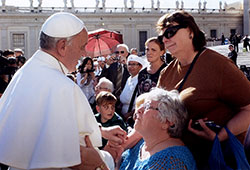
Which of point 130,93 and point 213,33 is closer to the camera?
Result: point 130,93

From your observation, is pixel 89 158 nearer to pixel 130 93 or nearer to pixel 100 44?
pixel 130 93

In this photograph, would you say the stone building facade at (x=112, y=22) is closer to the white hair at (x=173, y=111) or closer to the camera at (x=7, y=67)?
the camera at (x=7, y=67)

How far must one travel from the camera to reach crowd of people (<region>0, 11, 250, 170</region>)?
7.66 feet

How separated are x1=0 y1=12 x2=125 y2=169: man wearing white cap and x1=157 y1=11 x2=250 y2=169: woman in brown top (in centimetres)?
65

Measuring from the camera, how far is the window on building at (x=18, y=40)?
1754 inches

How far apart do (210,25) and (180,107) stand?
5242 cm

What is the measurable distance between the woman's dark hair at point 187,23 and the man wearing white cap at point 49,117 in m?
0.68

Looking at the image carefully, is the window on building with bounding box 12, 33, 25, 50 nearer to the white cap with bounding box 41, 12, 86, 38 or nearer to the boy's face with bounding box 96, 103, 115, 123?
the boy's face with bounding box 96, 103, 115, 123

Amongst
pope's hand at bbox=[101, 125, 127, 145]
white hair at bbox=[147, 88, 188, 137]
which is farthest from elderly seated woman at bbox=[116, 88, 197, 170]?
pope's hand at bbox=[101, 125, 127, 145]

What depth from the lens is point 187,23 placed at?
109 inches

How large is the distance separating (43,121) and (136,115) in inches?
26.5

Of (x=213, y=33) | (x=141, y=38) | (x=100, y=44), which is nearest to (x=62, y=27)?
(x=100, y=44)

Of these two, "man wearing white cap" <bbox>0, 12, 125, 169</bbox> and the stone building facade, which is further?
the stone building facade

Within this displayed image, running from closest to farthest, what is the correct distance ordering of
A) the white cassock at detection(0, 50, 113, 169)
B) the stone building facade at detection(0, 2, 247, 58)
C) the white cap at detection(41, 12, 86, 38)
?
the white cassock at detection(0, 50, 113, 169)
the white cap at detection(41, 12, 86, 38)
the stone building facade at detection(0, 2, 247, 58)
